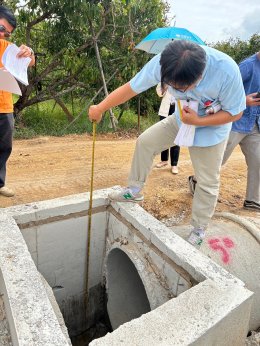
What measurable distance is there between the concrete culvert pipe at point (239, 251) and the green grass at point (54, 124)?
15.5 ft

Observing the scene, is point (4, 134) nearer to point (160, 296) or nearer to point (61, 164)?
point (61, 164)

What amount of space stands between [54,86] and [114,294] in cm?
559

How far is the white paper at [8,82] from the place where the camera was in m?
2.74

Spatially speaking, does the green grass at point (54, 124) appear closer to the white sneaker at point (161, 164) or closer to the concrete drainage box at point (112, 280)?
the white sneaker at point (161, 164)

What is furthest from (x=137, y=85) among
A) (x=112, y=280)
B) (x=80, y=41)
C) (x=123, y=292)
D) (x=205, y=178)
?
(x=80, y=41)

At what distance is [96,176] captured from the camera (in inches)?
183

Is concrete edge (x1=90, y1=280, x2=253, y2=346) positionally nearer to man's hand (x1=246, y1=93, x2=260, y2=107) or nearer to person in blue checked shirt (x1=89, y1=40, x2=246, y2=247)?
person in blue checked shirt (x1=89, y1=40, x2=246, y2=247)

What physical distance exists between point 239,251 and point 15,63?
239 cm

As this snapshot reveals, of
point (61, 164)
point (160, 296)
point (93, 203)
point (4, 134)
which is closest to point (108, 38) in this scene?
point (61, 164)

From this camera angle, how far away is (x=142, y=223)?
7.82ft

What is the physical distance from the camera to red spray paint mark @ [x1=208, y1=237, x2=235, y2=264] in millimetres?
2537

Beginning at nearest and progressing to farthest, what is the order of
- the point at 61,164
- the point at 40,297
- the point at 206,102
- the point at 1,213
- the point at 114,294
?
the point at 40,297 < the point at 206,102 < the point at 1,213 < the point at 114,294 < the point at 61,164

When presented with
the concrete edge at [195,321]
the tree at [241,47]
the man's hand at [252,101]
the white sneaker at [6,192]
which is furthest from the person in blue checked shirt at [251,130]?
the tree at [241,47]

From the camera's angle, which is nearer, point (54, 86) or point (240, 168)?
point (240, 168)
